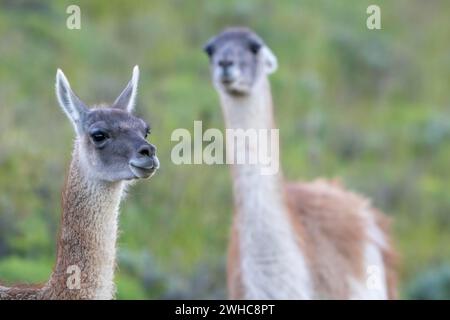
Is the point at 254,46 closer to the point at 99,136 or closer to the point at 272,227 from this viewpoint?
the point at 272,227

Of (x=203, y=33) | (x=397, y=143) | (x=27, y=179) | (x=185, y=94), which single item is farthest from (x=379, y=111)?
(x=27, y=179)

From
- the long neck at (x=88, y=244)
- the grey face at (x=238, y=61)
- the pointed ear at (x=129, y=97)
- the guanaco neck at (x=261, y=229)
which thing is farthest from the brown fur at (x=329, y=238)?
the long neck at (x=88, y=244)

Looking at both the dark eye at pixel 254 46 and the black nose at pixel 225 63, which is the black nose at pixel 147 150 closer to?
the black nose at pixel 225 63

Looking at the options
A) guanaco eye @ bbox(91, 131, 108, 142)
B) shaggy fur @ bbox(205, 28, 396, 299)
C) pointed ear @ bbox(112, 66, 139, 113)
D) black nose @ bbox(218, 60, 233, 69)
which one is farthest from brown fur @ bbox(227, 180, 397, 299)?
guanaco eye @ bbox(91, 131, 108, 142)

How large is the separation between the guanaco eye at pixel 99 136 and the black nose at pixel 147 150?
0.23 meters

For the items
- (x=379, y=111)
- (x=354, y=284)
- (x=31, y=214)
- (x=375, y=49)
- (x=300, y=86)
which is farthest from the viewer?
(x=375, y=49)

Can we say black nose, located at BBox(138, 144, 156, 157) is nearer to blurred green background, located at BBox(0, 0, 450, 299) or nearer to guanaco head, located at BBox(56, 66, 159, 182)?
guanaco head, located at BBox(56, 66, 159, 182)

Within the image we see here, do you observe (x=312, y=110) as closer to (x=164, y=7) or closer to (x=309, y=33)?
(x=309, y=33)

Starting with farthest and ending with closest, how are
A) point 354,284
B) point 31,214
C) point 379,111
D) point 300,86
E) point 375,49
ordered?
point 375,49 → point 379,111 → point 300,86 → point 31,214 → point 354,284

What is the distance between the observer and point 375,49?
16797 millimetres

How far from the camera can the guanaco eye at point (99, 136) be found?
543cm

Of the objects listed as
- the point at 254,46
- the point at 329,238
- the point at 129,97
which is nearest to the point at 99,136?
the point at 129,97

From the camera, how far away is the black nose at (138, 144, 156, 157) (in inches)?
209

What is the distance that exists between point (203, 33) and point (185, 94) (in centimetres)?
281
